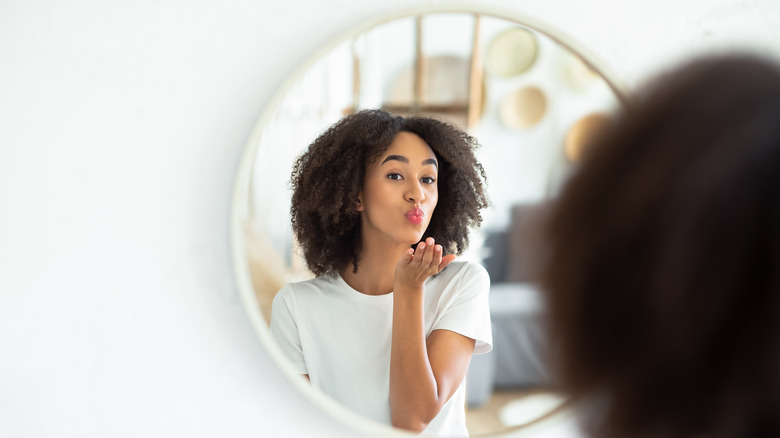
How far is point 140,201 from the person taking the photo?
95 cm

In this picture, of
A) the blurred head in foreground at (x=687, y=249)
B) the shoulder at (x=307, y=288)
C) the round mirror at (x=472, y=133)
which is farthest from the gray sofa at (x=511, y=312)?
the blurred head in foreground at (x=687, y=249)

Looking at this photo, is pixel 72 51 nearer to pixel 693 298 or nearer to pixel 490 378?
pixel 490 378

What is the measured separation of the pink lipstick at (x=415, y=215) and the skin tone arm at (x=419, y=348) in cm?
3

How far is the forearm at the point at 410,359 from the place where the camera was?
2.93 ft

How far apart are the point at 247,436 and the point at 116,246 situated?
1.12ft

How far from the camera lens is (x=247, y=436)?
3.19ft

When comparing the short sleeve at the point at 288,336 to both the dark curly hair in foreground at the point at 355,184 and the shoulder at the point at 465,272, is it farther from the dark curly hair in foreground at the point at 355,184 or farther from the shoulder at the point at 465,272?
the shoulder at the point at 465,272

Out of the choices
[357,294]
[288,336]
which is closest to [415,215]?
[357,294]

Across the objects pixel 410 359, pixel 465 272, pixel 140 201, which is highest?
pixel 140 201

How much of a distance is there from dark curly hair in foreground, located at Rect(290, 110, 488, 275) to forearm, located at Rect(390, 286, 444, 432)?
0.09 m

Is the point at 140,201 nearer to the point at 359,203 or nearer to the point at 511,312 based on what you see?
the point at 359,203

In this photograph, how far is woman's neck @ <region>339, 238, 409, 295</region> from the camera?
0.90 m

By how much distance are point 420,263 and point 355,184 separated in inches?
5.5

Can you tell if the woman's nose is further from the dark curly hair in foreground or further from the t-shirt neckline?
the t-shirt neckline
